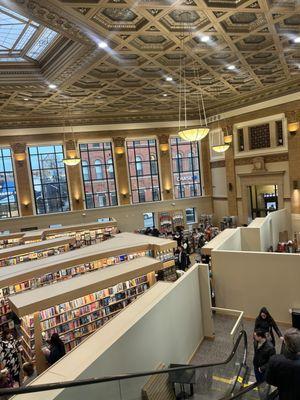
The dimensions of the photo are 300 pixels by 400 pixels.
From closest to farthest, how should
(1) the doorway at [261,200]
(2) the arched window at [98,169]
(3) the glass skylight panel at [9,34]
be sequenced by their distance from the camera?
(3) the glass skylight panel at [9,34]
(1) the doorway at [261,200]
(2) the arched window at [98,169]

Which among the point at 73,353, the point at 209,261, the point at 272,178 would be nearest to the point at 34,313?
the point at 73,353

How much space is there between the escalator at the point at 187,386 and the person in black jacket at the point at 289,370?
1031mm

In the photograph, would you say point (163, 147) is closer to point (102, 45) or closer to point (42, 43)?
point (42, 43)

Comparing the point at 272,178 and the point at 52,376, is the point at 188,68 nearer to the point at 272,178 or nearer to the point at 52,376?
the point at 272,178

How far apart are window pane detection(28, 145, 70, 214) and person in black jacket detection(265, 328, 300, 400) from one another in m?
16.2

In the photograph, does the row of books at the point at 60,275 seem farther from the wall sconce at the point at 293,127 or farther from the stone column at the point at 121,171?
the wall sconce at the point at 293,127

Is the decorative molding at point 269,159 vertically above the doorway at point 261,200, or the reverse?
the decorative molding at point 269,159

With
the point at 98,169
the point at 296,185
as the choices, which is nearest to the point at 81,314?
the point at 296,185

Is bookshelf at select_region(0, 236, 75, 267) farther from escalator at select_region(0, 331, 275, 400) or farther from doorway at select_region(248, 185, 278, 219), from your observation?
doorway at select_region(248, 185, 278, 219)

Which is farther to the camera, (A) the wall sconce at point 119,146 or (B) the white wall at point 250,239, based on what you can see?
(A) the wall sconce at point 119,146

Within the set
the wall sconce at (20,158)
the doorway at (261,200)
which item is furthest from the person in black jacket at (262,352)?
the wall sconce at (20,158)

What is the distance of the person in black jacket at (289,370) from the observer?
2488 millimetres

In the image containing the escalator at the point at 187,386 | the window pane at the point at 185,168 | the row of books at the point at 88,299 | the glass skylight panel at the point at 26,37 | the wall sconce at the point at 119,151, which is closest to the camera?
→ the escalator at the point at 187,386

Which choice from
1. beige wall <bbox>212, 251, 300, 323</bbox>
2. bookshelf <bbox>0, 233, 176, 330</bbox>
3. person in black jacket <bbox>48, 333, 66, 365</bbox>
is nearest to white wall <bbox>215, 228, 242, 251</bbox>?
beige wall <bbox>212, 251, 300, 323</bbox>
